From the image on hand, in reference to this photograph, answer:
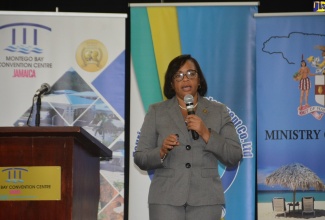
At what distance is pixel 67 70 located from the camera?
18.9 ft

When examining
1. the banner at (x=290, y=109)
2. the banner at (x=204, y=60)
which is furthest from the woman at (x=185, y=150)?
the banner at (x=290, y=109)

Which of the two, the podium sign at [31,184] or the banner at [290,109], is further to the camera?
the banner at [290,109]

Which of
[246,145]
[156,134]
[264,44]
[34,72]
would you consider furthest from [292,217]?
[34,72]

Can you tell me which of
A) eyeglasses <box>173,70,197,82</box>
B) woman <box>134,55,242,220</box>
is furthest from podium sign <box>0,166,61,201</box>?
eyeglasses <box>173,70,197,82</box>

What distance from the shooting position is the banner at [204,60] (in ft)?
18.4

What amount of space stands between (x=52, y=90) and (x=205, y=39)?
1.44 meters

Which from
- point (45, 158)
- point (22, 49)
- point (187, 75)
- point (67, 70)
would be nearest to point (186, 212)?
point (187, 75)

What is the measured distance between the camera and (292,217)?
554cm

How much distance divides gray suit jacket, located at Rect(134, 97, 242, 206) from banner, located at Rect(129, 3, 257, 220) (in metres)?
1.78

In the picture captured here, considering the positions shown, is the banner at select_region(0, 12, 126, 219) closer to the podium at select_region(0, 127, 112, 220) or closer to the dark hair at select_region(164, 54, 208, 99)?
the dark hair at select_region(164, 54, 208, 99)

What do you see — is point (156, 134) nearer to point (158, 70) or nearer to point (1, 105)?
point (158, 70)

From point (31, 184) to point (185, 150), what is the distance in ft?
3.17

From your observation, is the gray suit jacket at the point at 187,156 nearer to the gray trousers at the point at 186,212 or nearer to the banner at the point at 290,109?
the gray trousers at the point at 186,212

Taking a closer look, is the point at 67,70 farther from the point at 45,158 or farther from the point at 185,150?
the point at 45,158
